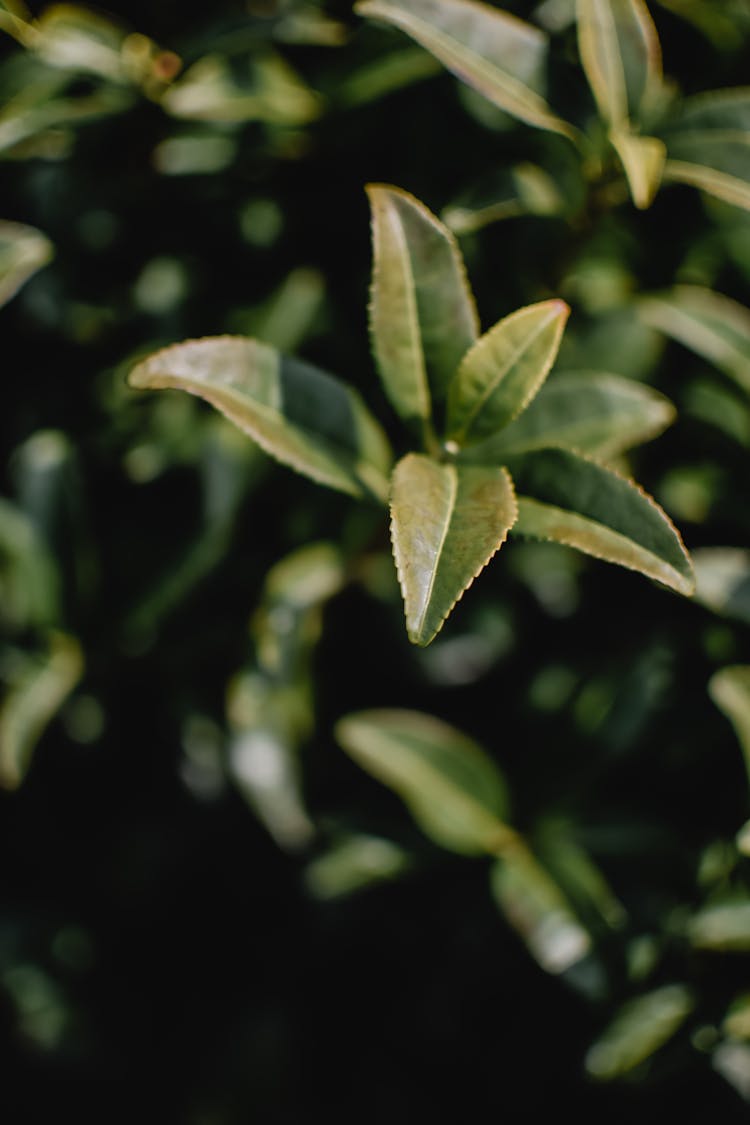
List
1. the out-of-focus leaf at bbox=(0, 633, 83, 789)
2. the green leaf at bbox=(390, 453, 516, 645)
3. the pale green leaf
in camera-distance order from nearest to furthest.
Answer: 1. the green leaf at bbox=(390, 453, 516, 645)
2. the pale green leaf
3. the out-of-focus leaf at bbox=(0, 633, 83, 789)

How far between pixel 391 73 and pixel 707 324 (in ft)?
1.64

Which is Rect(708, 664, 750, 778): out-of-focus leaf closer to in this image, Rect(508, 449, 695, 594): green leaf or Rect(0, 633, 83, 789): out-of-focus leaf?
Rect(508, 449, 695, 594): green leaf

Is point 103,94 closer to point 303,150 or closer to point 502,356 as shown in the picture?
point 303,150

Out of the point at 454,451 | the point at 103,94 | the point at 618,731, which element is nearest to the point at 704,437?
the point at 618,731

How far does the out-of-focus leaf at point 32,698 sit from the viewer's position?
114 centimetres

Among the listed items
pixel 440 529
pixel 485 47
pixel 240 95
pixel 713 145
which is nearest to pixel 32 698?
pixel 440 529

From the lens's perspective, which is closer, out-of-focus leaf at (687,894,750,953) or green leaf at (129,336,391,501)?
green leaf at (129,336,391,501)

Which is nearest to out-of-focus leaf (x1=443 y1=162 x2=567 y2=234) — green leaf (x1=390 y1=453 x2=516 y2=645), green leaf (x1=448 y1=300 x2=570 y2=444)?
green leaf (x1=448 y1=300 x2=570 y2=444)

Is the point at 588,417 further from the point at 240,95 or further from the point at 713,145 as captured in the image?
the point at 240,95

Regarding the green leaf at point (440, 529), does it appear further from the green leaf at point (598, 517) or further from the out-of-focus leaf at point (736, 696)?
the out-of-focus leaf at point (736, 696)

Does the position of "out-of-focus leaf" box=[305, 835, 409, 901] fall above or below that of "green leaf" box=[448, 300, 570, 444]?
below

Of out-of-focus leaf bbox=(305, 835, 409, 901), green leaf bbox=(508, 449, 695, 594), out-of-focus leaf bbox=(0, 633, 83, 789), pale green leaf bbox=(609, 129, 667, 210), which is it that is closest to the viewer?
green leaf bbox=(508, 449, 695, 594)

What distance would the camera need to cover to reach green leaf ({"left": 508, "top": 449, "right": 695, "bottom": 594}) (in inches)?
32.3

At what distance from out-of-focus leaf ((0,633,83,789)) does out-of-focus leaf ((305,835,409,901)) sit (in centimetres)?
44
